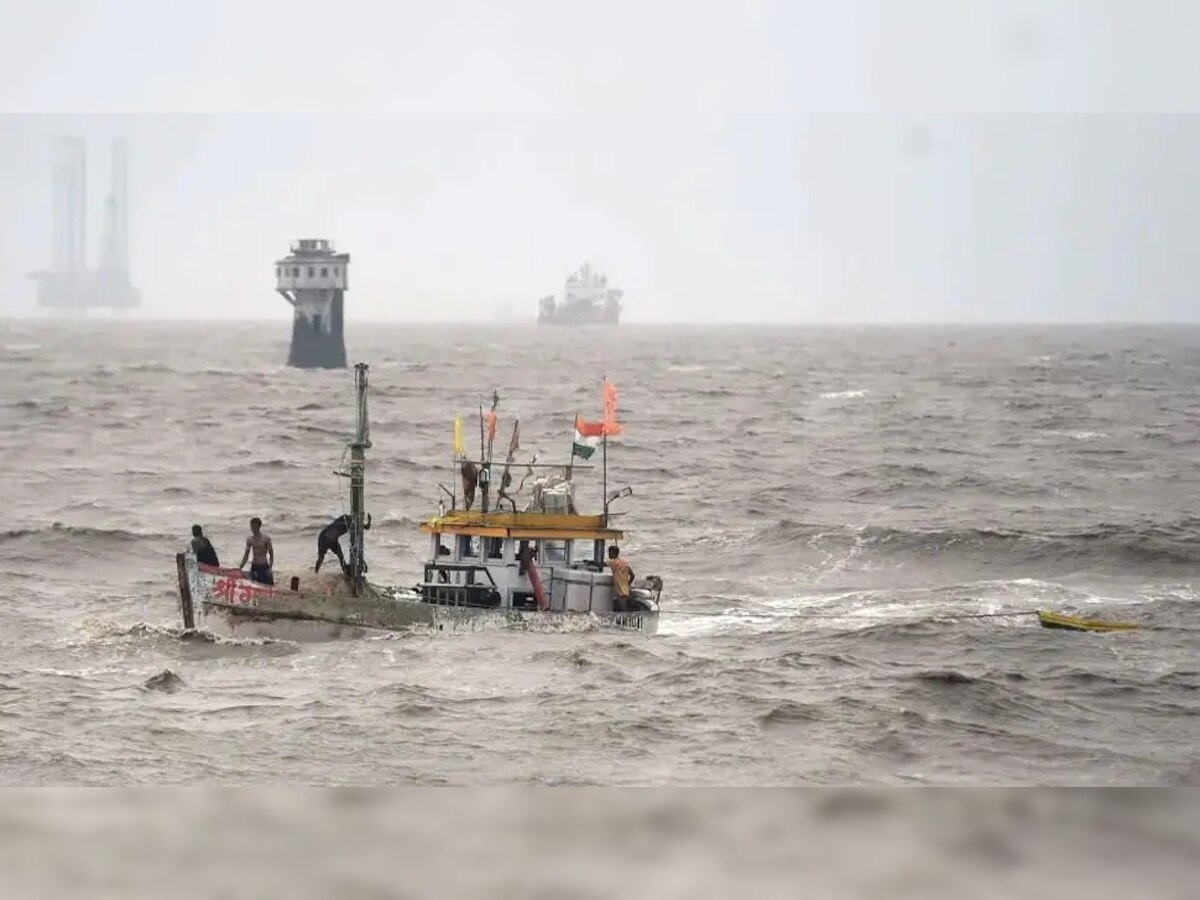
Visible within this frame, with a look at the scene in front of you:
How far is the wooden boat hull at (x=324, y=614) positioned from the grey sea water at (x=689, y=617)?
32cm

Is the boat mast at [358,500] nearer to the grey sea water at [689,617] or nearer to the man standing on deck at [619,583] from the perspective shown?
the grey sea water at [689,617]

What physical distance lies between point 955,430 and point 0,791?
62.6 metres

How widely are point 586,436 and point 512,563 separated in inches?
75.4

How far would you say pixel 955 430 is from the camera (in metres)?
63.4

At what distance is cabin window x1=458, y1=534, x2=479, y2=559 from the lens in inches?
856

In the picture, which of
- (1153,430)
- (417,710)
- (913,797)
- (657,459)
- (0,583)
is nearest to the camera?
(913,797)

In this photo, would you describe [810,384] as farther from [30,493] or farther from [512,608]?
[512,608]

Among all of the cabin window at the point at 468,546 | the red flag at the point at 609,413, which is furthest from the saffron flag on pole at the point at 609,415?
the cabin window at the point at 468,546

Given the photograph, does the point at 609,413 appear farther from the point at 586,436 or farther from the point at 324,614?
the point at 324,614

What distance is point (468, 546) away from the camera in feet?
71.6

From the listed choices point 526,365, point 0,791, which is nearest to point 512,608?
point 0,791

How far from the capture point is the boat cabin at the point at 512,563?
21.6 meters

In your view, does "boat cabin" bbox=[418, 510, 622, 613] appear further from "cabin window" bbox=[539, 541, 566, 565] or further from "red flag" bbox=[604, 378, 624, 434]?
"red flag" bbox=[604, 378, 624, 434]

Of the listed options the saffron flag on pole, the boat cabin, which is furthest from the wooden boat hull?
the saffron flag on pole
